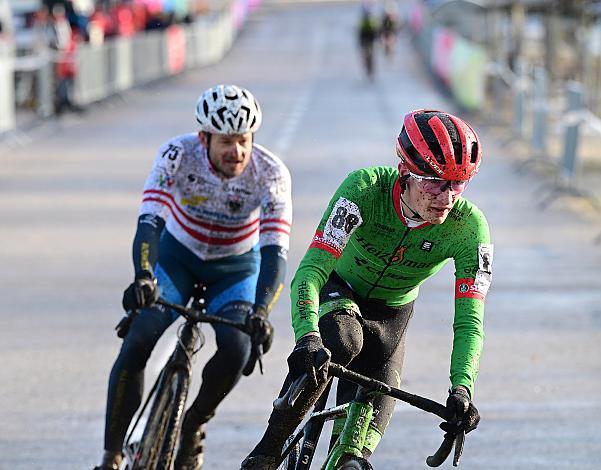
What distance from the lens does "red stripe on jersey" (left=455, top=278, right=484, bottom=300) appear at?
205 inches

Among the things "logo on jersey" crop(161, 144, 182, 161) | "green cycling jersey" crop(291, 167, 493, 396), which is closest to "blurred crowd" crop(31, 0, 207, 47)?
"logo on jersey" crop(161, 144, 182, 161)

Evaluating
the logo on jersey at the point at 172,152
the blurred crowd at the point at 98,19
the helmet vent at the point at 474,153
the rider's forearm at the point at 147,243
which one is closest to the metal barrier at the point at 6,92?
the blurred crowd at the point at 98,19

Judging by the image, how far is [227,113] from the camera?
20.8 ft

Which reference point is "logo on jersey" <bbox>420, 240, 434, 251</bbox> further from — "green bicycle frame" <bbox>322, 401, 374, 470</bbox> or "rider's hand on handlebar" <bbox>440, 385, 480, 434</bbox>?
"rider's hand on handlebar" <bbox>440, 385, 480, 434</bbox>

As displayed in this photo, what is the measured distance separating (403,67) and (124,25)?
51.3 feet

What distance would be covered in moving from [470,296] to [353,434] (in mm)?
659

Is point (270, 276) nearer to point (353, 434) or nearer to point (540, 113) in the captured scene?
point (353, 434)

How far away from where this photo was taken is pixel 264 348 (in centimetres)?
584

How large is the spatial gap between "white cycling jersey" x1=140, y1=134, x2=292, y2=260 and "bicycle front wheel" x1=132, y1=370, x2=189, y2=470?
0.79 metres

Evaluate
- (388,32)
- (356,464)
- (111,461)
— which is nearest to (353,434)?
(356,464)

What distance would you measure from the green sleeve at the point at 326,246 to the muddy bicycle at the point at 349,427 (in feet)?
0.85

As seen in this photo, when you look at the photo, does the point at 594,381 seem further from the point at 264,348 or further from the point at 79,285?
the point at 79,285

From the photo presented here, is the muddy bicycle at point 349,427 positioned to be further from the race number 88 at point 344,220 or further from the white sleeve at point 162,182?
the white sleeve at point 162,182

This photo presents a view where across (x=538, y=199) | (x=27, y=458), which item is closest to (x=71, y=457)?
(x=27, y=458)
